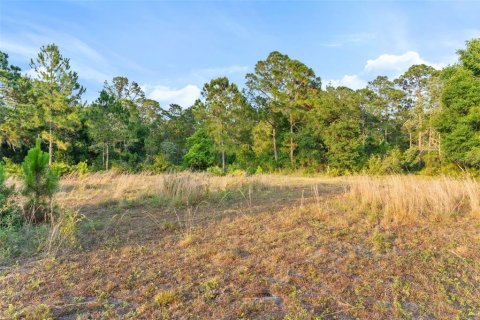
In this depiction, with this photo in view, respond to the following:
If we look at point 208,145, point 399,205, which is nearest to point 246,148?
point 208,145

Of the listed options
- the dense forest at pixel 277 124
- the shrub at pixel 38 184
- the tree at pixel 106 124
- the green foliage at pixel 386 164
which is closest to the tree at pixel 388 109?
the dense forest at pixel 277 124

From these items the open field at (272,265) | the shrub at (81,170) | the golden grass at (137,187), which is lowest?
the open field at (272,265)

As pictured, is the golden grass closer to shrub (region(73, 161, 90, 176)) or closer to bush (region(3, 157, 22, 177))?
shrub (region(73, 161, 90, 176))

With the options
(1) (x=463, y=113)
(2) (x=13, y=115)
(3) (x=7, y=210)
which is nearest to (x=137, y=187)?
(3) (x=7, y=210)

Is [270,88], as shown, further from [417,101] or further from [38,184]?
[38,184]

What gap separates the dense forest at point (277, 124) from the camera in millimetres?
16344

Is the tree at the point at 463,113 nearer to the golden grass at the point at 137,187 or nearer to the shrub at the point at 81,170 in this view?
the golden grass at the point at 137,187

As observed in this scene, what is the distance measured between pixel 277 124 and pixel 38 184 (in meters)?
19.6

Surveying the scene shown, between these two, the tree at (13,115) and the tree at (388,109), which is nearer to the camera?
the tree at (13,115)

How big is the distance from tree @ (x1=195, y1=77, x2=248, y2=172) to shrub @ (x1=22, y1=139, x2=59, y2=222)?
17228mm

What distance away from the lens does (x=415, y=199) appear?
4.73m

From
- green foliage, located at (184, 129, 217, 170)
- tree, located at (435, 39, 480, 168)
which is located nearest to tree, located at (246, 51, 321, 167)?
green foliage, located at (184, 129, 217, 170)

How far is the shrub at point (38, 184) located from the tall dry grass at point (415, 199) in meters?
4.91

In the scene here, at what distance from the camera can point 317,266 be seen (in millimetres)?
2742
